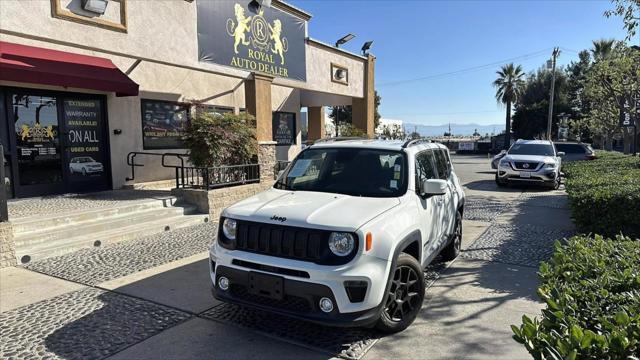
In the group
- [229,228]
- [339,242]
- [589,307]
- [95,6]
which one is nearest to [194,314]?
[229,228]

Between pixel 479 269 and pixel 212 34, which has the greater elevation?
pixel 212 34

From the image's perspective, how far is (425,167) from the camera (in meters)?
4.98

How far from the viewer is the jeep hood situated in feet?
11.4

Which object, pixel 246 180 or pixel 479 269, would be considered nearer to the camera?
pixel 479 269

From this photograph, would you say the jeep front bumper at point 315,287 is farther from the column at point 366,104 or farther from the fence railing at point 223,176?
the column at point 366,104

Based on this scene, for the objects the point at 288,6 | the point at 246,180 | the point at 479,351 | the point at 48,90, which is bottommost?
the point at 479,351

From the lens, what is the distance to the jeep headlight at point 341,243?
3.38 meters

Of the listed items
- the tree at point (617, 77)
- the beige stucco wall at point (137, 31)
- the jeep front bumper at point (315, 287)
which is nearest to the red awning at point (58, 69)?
the beige stucco wall at point (137, 31)

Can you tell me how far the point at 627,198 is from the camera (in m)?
5.97

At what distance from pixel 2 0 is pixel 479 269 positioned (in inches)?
330

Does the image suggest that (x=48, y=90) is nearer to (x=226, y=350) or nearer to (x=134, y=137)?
(x=134, y=137)

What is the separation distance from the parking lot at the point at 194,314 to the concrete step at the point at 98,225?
49cm

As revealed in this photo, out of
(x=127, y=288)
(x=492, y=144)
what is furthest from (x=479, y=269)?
(x=492, y=144)

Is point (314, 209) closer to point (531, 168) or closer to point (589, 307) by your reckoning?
point (589, 307)
